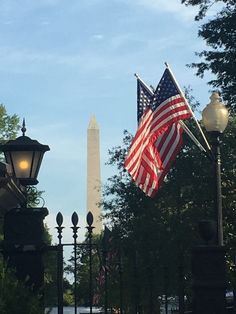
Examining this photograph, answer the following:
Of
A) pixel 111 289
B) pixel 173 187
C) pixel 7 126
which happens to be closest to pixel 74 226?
pixel 111 289

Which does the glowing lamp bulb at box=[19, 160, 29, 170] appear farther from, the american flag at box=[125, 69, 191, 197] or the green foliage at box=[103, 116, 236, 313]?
the green foliage at box=[103, 116, 236, 313]

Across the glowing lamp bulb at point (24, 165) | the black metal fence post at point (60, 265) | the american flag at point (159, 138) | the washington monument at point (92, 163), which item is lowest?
the black metal fence post at point (60, 265)

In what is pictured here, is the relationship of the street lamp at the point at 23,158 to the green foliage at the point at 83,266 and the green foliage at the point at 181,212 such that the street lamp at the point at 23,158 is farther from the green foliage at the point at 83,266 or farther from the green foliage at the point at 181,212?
the green foliage at the point at 181,212

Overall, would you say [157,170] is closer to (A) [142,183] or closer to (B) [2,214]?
(A) [142,183]

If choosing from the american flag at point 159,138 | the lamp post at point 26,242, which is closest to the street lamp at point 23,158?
the lamp post at point 26,242

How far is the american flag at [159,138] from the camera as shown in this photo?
43.1 ft

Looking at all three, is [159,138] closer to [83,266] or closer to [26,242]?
[26,242]

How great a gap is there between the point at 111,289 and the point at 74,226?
1310cm

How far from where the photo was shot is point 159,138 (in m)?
13.4

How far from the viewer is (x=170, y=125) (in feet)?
43.4

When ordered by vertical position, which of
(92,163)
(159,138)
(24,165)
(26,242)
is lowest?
(26,242)

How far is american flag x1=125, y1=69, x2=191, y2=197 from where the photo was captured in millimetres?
13125

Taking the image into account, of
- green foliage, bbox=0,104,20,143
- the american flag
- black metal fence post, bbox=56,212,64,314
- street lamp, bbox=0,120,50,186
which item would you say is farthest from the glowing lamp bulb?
green foliage, bbox=0,104,20,143

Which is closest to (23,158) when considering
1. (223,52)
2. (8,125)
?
(223,52)
